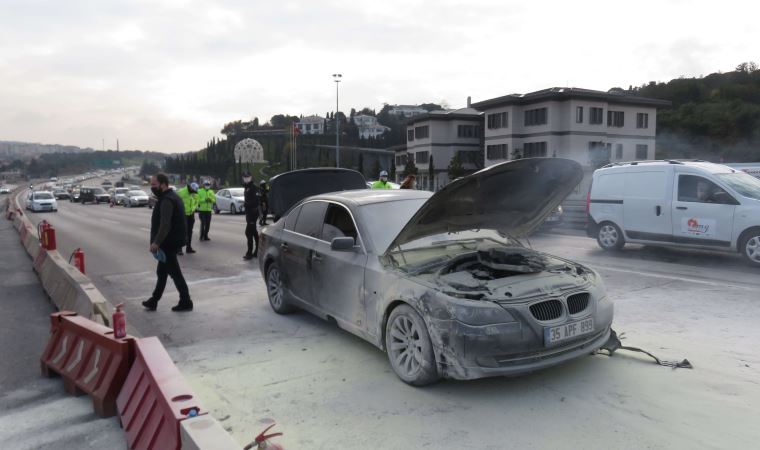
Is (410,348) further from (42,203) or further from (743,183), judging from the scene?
(42,203)

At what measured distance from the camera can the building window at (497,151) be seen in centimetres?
5046

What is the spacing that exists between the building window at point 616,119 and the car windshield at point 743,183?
136 ft

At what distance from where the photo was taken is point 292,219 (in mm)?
6699

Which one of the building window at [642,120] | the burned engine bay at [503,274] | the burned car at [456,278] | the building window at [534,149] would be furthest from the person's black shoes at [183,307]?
the building window at [642,120]

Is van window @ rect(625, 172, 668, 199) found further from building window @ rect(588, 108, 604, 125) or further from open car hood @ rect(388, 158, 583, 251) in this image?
building window @ rect(588, 108, 604, 125)

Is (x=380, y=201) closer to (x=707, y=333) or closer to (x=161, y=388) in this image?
(x=161, y=388)

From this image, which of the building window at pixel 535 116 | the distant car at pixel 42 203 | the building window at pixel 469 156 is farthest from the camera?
the building window at pixel 469 156

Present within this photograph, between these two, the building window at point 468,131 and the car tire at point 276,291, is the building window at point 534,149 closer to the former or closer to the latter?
the building window at point 468,131

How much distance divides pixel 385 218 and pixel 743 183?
794 cm

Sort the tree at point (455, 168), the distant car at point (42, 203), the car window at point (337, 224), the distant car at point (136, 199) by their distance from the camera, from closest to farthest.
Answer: the car window at point (337, 224) < the distant car at point (42, 203) < the distant car at point (136, 199) < the tree at point (455, 168)

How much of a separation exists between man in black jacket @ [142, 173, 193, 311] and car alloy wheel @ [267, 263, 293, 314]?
1171 millimetres

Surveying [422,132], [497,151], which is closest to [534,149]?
[497,151]

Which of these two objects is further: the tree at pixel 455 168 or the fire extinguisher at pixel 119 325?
the tree at pixel 455 168

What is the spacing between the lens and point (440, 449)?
343cm
